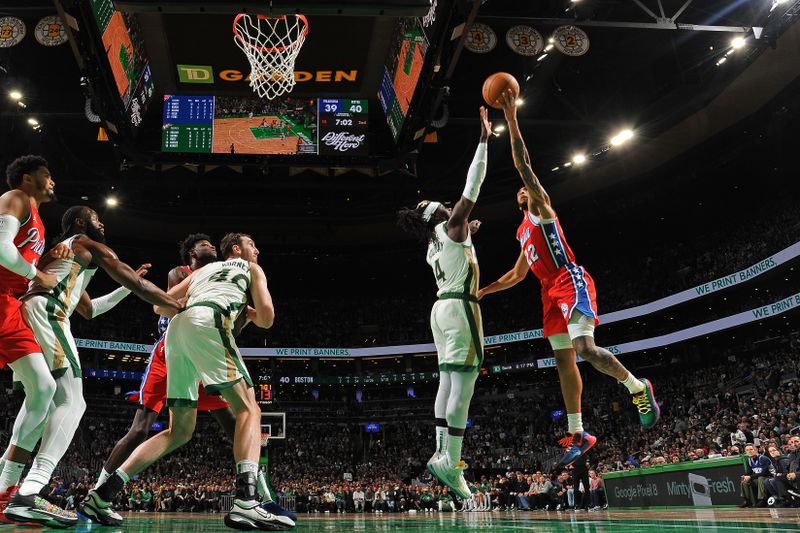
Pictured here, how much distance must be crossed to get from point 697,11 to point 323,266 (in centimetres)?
2373

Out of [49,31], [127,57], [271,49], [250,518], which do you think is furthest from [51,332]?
[49,31]

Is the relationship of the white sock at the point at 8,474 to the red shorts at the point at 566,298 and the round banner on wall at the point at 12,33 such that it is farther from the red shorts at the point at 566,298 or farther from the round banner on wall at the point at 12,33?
the round banner on wall at the point at 12,33

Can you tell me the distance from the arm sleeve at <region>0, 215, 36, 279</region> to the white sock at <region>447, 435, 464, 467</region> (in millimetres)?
3269

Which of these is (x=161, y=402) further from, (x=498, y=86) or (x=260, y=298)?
(x=498, y=86)

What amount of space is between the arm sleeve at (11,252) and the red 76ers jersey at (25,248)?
0.78 feet

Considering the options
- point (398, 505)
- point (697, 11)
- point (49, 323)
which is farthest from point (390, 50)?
point (398, 505)

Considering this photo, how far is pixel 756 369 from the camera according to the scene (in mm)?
24625

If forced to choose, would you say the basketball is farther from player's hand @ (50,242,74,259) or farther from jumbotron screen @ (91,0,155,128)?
jumbotron screen @ (91,0,155,128)

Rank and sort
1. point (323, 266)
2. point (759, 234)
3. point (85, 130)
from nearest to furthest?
point (85, 130) < point (759, 234) < point (323, 266)

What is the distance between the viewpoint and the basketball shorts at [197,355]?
4.27m

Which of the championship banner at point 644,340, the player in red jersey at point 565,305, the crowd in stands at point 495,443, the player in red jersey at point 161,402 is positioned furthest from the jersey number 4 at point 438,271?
the championship banner at point 644,340

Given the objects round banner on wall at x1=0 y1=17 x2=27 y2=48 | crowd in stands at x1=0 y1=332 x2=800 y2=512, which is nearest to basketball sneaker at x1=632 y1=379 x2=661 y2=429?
crowd in stands at x1=0 y1=332 x2=800 y2=512

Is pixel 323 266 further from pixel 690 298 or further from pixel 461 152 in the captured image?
pixel 690 298

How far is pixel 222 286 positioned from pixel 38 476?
1805mm
